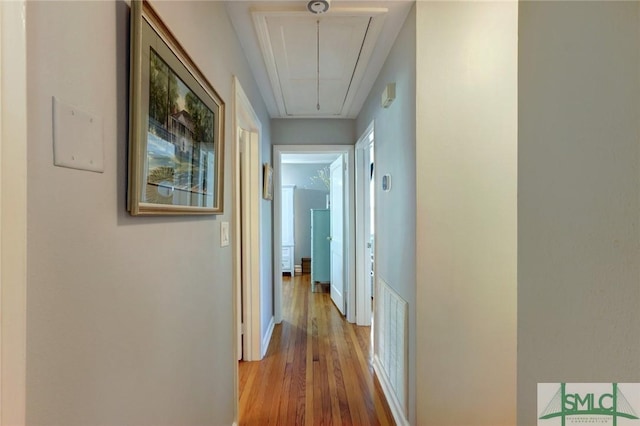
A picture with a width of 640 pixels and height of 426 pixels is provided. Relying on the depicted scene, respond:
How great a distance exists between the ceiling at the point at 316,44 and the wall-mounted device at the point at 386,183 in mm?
825

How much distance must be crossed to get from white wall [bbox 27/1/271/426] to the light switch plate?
0.05ft

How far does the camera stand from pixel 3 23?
1.48 ft

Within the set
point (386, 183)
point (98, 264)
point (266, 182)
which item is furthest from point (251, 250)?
point (98, 264)

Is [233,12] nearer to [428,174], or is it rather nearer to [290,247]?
[428,174]

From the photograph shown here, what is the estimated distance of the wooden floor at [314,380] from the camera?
1943 mm

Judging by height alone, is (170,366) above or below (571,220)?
below

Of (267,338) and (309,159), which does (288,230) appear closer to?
(309,159)

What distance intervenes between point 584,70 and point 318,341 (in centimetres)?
292

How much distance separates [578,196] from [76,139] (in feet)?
3.21

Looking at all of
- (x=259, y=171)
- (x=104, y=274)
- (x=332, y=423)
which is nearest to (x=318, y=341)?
(x=332, y=423)

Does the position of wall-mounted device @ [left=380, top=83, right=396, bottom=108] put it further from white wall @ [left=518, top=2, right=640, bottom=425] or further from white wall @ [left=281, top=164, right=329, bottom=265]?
white wall @ [left=281, top=164, right=329, bottom=265]

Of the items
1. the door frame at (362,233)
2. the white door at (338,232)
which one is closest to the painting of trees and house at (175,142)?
the door frame at (362,233)

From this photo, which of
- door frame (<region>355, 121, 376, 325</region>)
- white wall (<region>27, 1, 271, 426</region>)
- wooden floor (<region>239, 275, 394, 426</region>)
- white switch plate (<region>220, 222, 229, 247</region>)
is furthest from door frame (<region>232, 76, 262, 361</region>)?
white wall (<region>27, 1, 271, 426</region>)

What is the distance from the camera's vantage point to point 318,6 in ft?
5.09
